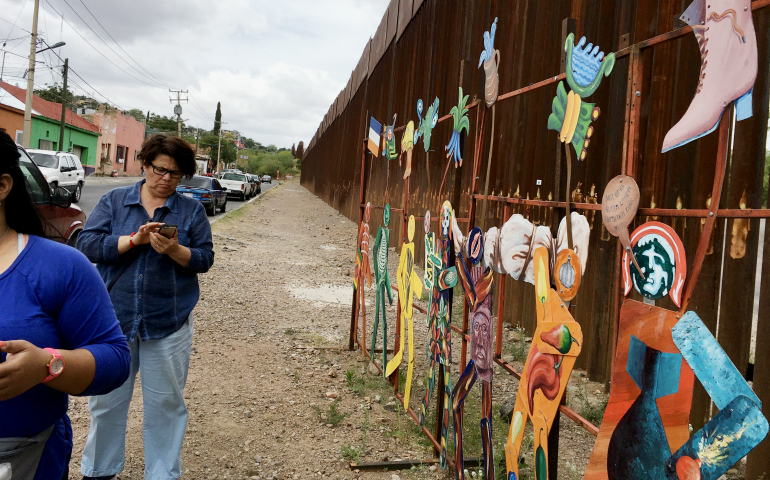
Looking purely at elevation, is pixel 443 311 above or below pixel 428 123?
below

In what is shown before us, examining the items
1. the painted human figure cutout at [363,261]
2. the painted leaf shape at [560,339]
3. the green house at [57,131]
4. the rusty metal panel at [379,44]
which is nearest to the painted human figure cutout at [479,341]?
the painted leaf shape at [560,339]

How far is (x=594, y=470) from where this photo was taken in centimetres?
169

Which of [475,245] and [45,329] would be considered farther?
[475,245]

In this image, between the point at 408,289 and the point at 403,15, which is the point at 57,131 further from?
the point at 408,289

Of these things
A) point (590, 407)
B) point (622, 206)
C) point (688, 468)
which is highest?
point (622, 206)

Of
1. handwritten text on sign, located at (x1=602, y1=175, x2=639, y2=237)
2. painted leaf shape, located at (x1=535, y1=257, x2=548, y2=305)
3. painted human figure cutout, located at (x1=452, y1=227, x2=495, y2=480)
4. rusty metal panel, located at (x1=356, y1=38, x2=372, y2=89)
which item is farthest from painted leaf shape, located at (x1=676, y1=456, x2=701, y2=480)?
rusty metal panel, located at (x1=356, y1=38, x2=372, y2=89)

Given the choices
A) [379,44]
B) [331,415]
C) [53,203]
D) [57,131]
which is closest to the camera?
[331,415]

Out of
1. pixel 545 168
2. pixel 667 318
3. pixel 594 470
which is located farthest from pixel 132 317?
pixel 545 168

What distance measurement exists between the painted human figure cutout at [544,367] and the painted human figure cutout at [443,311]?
837 millimetres

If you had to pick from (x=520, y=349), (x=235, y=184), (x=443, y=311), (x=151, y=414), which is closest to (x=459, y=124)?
(x=443, y=311)

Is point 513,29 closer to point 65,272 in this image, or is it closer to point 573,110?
point 573,110

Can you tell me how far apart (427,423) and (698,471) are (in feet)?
8.31

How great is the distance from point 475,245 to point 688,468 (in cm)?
145

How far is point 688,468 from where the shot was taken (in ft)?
4.53
